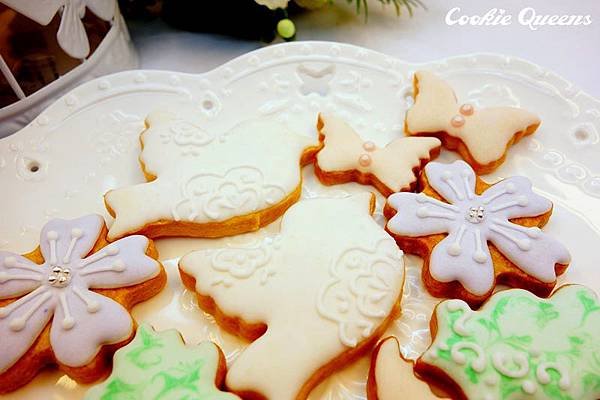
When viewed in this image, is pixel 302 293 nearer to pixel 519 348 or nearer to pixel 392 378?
pixel 392 378

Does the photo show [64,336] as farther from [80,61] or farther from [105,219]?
[80,61]

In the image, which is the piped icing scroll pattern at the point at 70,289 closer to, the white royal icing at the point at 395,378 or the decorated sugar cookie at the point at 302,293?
the decorated sugar cookie at the point at 302,293

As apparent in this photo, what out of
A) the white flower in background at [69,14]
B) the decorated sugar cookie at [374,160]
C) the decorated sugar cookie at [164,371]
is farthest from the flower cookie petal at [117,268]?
the white flower in background at [69,14]

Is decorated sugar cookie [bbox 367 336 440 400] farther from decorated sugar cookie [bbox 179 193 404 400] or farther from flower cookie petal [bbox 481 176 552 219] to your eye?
flower cookie petal [bbox 481 176 552 219]

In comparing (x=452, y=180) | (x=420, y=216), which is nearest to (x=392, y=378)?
(x=420, y=216)

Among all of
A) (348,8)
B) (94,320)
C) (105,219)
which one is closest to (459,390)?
(94,320)

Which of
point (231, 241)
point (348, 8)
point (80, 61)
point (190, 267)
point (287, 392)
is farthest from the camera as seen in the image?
point (348, 8)
